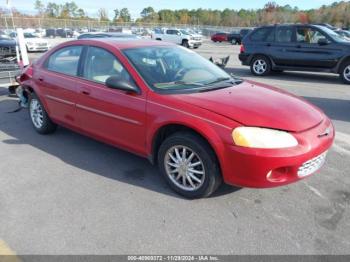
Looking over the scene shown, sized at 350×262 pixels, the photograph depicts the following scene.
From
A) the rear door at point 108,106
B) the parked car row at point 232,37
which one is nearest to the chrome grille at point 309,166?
the rear door at point 108,106

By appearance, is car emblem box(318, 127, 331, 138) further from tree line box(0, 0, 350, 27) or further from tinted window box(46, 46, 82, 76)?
tree line box(0, 0, 350, 27)

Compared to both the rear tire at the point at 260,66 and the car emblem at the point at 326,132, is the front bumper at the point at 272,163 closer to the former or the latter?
the car emblem at the point at 326,132

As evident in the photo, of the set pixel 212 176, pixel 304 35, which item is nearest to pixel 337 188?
pixel 212 176

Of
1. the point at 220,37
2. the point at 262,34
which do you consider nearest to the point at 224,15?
the point at 220,37

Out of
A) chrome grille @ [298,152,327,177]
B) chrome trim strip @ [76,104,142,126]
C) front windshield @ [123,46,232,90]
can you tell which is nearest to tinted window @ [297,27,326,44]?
front windshield @ [123,46,232,90]

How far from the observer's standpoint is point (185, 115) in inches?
127

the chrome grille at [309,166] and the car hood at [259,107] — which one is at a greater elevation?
the car hood at [259,107]

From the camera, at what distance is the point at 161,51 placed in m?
4.27

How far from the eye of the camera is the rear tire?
11.6 meters

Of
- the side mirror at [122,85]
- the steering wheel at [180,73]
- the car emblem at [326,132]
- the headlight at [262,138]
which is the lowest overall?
the car emblem at [326,132]

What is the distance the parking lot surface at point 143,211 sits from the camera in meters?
2.75

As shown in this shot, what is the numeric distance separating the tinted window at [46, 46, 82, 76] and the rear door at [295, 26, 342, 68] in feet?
27.1

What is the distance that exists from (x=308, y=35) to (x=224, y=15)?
4214 inches

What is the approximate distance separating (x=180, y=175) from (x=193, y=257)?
1.00 metres
